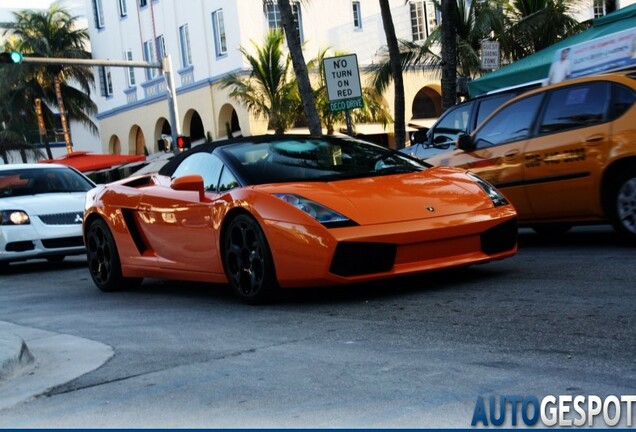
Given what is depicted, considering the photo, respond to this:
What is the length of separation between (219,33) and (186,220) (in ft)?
101

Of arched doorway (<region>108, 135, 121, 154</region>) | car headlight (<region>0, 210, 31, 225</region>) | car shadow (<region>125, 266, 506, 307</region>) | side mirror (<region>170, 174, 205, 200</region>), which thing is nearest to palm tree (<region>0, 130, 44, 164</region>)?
arched doorway (<region>108, 135, 121, 154</region>)

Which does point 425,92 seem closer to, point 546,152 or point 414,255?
point 546,152

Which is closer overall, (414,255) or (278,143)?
(414,255)

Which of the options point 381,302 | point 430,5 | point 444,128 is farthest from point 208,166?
point 430,5

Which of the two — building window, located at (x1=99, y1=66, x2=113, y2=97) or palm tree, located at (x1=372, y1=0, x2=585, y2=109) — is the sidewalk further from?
building window, located at (x1=99, y1=66, x2=113, y2=97)

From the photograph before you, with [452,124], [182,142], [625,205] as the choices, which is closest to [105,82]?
[182,142]

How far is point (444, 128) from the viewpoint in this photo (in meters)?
13.8

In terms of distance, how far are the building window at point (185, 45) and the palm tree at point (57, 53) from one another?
32.9 ft

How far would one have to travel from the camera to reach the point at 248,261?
725 cm

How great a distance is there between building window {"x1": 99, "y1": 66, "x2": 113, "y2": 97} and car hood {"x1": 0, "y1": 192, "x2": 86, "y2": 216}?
36.5 meters

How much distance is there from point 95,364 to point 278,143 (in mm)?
2912

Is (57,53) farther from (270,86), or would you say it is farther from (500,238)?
(500,238)

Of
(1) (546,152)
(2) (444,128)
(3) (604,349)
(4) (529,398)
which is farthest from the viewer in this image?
(2) (444,128)

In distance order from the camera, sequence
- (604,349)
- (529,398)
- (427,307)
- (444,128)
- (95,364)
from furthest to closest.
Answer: (444,128)
(427,307)
(95,364)
(604,349)
(529,398)
